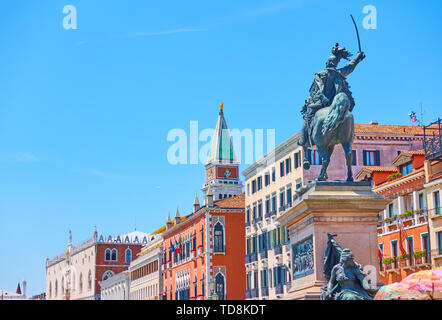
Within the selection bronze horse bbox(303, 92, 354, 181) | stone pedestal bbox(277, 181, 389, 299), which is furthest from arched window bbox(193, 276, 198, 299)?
stone pedestal bbox(277, 181, 389, 299)

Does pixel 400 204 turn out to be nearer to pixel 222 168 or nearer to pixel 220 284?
pixel 220 284

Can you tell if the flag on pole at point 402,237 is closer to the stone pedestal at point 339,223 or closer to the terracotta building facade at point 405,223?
the terracotta building facade at point 405,223

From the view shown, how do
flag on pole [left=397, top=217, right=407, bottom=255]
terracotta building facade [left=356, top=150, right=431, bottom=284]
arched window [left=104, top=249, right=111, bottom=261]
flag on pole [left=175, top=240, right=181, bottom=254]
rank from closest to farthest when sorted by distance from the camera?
1. terracotta building facade [left=356, top=150, right=431, bottom=284]
2. flag on pole [left=397, top=217, right=407, bottom=255]
3. flag on pole [left=175, top=240, right=181, bottom=254]
4. arched window [left=104, top=249, right=111, bottom=261]

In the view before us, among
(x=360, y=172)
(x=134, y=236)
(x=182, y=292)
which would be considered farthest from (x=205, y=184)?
(x=360, y=172)

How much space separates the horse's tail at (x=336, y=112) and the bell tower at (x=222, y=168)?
109080 mm

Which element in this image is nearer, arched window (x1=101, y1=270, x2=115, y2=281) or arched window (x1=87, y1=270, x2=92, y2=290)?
arched window (x1=101, y1=270, x2=115, y2=281)

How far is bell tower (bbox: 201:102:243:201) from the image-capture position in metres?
126

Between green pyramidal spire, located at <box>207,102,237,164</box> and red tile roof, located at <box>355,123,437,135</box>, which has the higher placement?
green pyramidal spire, located at <box>207,102,237,164</box>

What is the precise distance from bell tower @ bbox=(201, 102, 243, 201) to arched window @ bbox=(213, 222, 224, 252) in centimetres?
5369

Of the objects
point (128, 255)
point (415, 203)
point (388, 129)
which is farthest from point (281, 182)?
point (128, 255)

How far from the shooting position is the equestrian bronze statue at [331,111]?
51.1 feet

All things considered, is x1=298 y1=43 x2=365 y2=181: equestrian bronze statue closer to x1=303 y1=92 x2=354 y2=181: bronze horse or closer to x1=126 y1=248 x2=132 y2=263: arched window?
x1=303 y1=92 x2=354 y2=181: bronze horse
